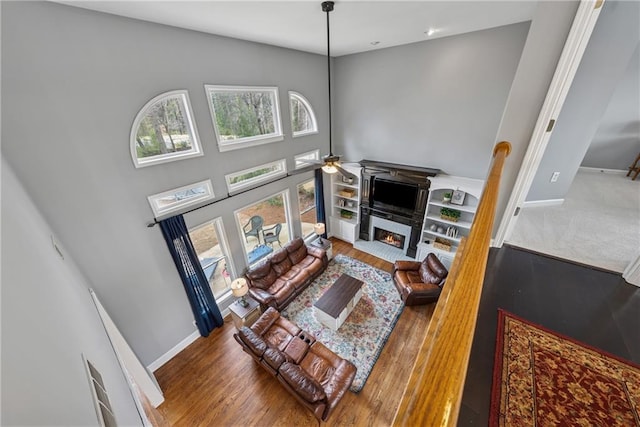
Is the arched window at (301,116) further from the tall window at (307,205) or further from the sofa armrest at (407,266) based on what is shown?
the sofa armrest at (407,266)

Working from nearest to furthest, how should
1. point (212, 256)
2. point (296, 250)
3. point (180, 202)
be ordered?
1. point (180, 202)
2. point (212, 256)
3. point (296, 250)

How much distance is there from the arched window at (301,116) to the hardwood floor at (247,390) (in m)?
4.68

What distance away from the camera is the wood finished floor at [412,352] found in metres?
1.48

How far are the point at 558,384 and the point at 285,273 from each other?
4.54 meters

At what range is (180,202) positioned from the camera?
3682 millimetres

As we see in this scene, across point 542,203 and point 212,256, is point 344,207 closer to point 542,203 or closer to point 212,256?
point 212,256

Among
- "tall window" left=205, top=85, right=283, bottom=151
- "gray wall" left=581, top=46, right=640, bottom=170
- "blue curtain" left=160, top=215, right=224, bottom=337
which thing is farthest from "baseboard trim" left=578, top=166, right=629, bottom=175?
"blue curtain" left=160, top=215, right=224, bottom=337

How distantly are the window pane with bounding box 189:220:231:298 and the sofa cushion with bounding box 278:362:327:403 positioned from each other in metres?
2.37

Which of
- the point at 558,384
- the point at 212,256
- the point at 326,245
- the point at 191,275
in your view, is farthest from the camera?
the point at 326,245

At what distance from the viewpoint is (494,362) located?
137cm

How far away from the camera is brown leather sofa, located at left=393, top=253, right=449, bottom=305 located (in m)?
4.44

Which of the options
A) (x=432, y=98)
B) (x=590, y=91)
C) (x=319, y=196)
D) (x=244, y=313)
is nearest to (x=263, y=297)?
(x=244, y=313)

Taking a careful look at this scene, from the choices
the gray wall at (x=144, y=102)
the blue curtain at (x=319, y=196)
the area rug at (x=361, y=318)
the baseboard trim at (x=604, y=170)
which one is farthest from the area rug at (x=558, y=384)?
the baseboard trim at (x=604, y=170)

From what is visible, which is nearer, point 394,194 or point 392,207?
point 394,194
